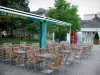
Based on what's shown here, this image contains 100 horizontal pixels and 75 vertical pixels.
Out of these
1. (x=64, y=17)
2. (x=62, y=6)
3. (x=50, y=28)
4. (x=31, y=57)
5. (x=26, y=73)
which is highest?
(x=62, y=6)

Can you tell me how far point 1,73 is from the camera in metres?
8.07

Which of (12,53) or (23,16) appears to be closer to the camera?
(12,53)

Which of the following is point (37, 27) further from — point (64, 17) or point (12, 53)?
point (12, 53)

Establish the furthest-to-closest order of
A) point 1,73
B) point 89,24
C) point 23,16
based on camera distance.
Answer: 1. point 89,24
2. point 23,16
3. point 1,73

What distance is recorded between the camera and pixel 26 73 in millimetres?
8148

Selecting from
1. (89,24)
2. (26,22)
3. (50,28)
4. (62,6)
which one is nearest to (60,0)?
(62,6)

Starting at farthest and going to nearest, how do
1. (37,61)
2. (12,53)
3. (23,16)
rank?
(23,16)
(12,53)
(37,61)

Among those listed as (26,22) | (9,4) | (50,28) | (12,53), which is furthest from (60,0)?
(12,53)

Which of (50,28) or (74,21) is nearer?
(50,28)

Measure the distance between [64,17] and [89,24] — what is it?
94.9ft

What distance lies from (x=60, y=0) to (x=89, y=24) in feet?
93.1

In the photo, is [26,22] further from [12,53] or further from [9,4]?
[12,53]

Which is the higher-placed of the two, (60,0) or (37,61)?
(60,0)

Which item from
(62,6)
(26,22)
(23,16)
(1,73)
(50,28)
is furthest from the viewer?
(26,22)
